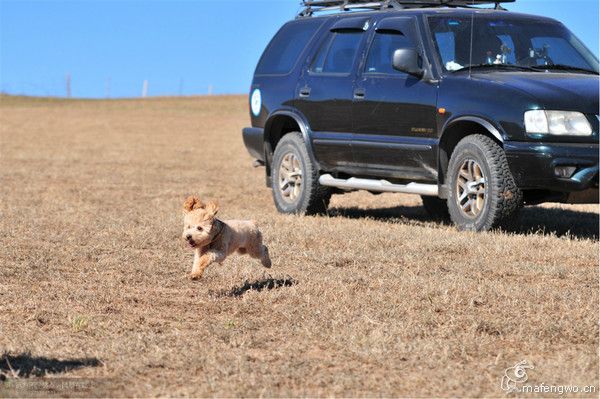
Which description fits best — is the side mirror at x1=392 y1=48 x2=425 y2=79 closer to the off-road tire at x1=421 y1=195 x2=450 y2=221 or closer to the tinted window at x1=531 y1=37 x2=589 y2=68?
the tinted window at x1=531 y1=37 x2=589 y2=68

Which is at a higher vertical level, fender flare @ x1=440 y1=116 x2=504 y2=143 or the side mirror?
the side mirror

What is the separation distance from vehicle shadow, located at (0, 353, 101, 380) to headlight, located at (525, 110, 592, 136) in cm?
522

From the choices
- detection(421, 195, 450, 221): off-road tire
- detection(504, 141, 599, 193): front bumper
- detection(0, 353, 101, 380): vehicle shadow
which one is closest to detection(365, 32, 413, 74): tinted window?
detection(504, 141, 599, 193): front bumper

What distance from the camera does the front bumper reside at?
9727 mm

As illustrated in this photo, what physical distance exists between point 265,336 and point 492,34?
5589 millimetres

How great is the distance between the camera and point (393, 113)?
36.1ft

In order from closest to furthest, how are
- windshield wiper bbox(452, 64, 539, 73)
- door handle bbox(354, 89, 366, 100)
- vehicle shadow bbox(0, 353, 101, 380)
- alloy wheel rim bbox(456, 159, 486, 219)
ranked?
vehicle shadow bbox(0, 353, 101, 380), alloy wheel rim bbox(456, 159, 486, 219), windshield wiper bbox(452, 64, 539, 73), door handle bbox(354, 89, 366, 100)

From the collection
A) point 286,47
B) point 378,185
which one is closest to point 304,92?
point 286,47

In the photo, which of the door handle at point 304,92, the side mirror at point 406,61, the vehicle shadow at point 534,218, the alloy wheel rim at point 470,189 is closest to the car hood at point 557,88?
the side mirror at point 406,61

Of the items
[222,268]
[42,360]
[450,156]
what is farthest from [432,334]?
[450,156]

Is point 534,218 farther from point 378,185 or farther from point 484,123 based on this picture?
point 484,123

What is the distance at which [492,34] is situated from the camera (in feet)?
36.1

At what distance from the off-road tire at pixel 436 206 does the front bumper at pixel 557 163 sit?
291cm

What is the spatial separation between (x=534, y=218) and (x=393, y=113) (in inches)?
89.8
